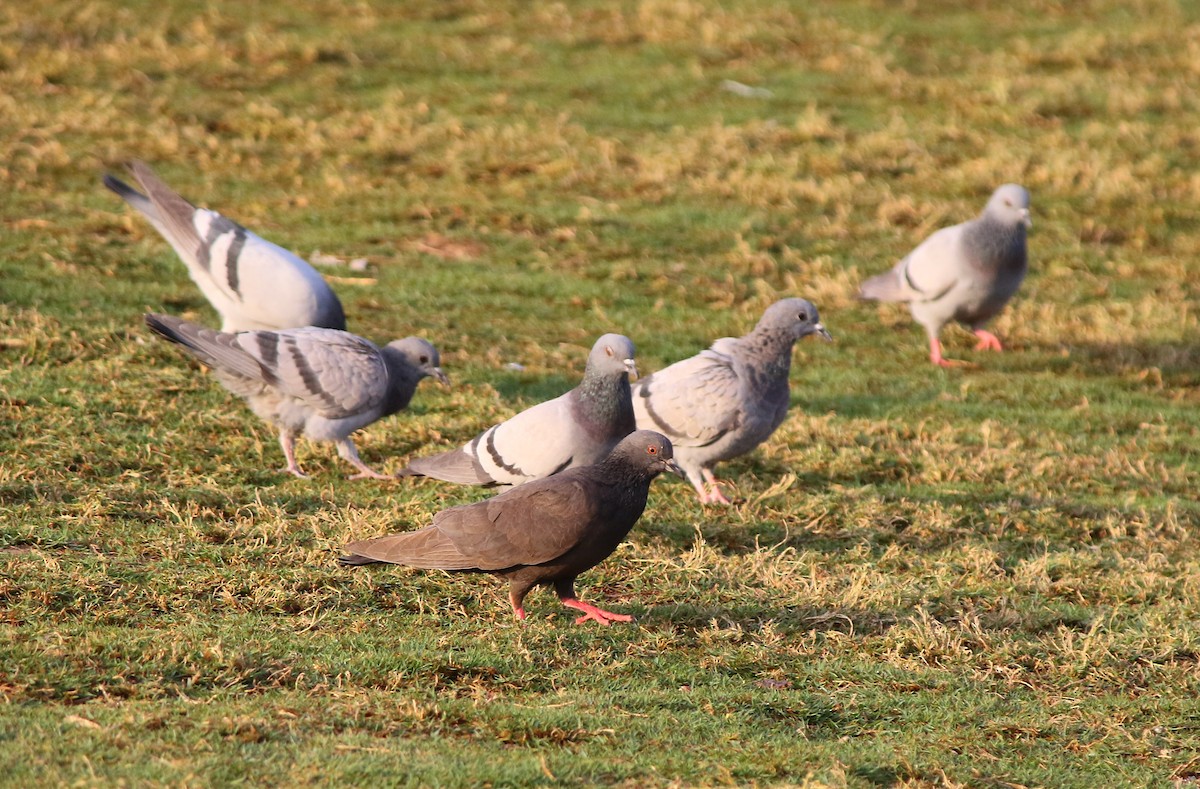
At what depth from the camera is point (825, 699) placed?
521 centimetres

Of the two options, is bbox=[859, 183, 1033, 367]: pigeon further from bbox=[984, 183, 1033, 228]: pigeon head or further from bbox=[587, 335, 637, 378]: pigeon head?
bbox=[587, 335, 637, 378]: pigeon head

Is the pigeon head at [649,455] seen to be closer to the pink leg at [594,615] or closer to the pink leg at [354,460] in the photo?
the pink leg at [594,615]

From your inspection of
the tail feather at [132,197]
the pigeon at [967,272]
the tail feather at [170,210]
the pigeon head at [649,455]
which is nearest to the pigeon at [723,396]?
the pigeon head at [649,455]

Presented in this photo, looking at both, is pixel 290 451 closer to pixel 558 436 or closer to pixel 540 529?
pixel 558 436

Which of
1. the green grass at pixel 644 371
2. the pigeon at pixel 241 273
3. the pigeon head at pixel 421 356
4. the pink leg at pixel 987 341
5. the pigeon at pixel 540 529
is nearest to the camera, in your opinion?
the green grass at pixel 644 371

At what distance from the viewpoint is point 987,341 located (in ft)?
36.6

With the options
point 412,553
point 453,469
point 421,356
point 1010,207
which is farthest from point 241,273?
point 1010,207

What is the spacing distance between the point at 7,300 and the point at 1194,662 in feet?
25.1

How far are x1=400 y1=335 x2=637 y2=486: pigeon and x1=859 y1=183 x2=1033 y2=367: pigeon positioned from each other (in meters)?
4.48

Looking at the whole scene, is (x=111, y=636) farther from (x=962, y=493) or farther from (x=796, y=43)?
(x=796, y=43)

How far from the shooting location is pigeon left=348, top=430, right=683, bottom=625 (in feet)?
17.9

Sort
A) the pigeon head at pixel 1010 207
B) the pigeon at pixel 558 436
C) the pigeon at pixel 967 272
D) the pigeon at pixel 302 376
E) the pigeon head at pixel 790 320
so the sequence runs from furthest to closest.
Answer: the pigeon head at pixel 1010 207, the pigeon at pixel 967 272, the pigeon head at pixel 790 320, the pigeon at pixel 302 376, the pigeon at pixel 558 436

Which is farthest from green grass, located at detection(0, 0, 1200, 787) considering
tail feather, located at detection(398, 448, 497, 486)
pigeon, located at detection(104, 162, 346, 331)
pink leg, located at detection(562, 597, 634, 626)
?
pigeon, located at detection(104, 162, 346, 331)

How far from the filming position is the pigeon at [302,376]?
7434 millimetres
